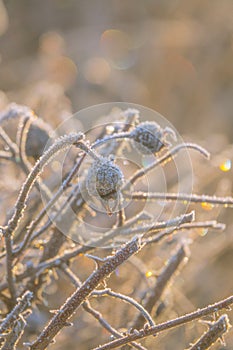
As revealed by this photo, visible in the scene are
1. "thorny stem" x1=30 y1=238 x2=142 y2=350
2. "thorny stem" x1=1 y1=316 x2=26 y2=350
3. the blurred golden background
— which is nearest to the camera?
"thorny stem" x1=30 y1=238 x2=142 y2=350

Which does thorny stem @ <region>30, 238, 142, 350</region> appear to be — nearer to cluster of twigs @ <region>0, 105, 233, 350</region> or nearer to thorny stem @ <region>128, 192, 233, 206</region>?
cluster of twigs @ <region>0, 105, 233, 350</region>

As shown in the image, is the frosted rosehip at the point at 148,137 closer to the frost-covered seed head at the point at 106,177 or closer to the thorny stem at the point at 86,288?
the frost-covered seed head at the point at 106,177

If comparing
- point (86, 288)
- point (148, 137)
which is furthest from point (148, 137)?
point (86, 288)

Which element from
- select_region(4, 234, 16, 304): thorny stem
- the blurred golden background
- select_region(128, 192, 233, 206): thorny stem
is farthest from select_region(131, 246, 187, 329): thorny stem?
the blurred golden background

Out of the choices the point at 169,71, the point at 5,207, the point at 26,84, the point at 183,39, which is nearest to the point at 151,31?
the point at 183,39

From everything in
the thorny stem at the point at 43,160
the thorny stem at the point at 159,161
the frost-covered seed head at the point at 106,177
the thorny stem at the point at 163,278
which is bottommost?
the thorny stem at the point at 43,160

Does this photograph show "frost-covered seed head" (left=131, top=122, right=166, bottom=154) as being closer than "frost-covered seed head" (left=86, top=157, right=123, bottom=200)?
No

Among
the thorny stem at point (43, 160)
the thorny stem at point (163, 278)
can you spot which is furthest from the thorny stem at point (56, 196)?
the thorny stem at point (163, 278)

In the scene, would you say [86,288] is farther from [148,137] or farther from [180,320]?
[148,137]
